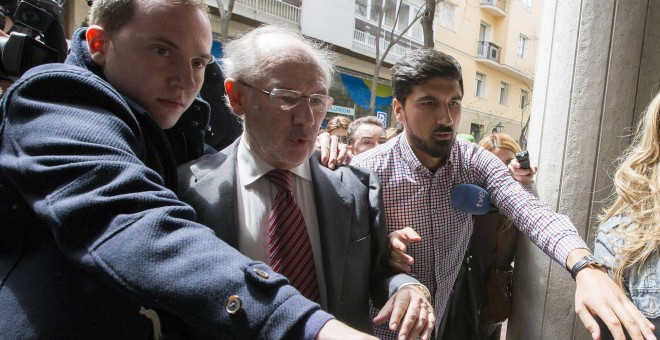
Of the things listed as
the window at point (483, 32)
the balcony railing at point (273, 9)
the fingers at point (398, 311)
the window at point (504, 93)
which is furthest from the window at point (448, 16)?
the fingers at point (398, 311)

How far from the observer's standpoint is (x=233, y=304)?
80cm

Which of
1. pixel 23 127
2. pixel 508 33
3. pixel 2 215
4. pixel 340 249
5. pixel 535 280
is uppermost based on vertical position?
pixel 508 33

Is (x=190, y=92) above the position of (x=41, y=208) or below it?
above

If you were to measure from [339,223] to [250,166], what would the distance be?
371 mm

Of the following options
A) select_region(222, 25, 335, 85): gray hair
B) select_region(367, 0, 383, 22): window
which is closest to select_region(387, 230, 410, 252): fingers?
select_region(222, 25, 335, 85): gray hair

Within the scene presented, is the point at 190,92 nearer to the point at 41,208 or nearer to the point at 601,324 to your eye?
the point at 41,208

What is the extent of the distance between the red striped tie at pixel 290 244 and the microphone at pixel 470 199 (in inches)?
40.0

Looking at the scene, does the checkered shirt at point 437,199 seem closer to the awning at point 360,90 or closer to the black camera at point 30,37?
the black camera at point 30,37

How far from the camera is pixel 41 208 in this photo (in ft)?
2.79

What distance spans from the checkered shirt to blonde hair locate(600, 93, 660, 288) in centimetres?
47

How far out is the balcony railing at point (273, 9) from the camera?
13916mm

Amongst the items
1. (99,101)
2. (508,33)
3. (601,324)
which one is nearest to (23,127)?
(99,101)

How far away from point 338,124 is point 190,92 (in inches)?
198

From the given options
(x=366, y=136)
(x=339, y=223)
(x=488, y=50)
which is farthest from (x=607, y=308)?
(x=488, y=50)
